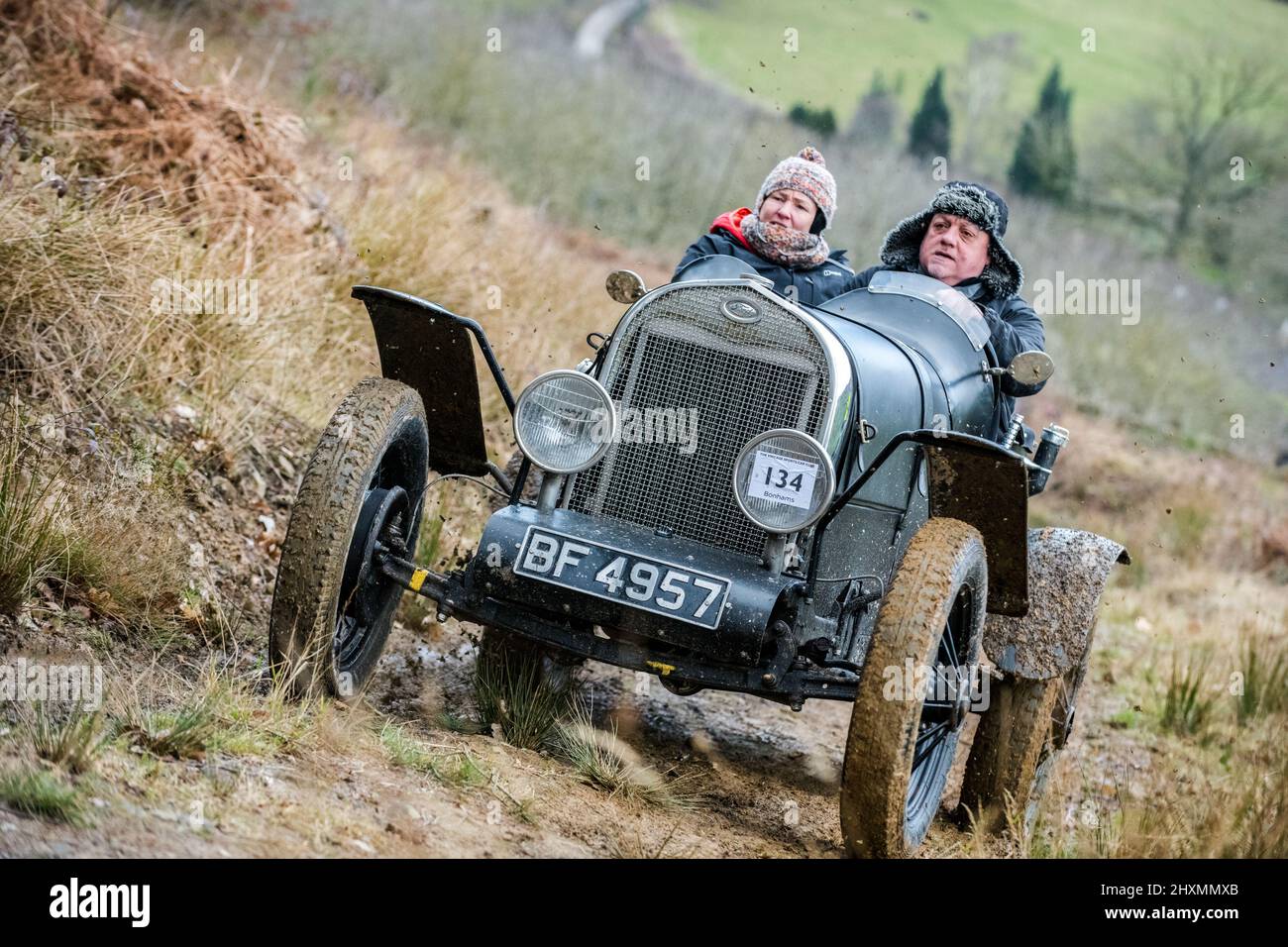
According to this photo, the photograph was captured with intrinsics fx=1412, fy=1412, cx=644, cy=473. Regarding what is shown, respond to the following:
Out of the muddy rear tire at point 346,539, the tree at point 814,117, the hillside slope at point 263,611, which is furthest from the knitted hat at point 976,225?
the tree at point 814,117

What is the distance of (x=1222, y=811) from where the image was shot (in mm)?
4613

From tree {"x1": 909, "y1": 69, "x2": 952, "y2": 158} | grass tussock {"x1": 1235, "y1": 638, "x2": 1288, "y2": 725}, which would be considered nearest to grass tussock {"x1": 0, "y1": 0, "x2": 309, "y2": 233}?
grass tussock {"x1": 1235, "y1": 638, "x2": 1288, "y2": 725}

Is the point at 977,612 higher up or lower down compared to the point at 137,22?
lower down

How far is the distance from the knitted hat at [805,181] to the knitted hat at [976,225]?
0.33 m

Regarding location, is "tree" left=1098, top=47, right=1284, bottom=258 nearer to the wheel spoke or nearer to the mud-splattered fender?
the mud-splattered fender

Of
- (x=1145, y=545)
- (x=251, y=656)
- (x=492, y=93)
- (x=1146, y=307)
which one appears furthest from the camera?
(x=1146, y=307)

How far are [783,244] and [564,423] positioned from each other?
6.59ft

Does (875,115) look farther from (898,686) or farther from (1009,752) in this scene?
(898,686)

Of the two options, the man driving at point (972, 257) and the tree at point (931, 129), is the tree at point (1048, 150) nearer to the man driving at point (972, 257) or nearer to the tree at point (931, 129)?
the tree at point (931, 129)

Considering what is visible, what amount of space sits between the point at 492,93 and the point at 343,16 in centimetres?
202

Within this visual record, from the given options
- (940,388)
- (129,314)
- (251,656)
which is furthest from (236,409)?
(940,388)

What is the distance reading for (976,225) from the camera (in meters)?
6.01

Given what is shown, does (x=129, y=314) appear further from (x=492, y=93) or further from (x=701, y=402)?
(x=492, y=93)

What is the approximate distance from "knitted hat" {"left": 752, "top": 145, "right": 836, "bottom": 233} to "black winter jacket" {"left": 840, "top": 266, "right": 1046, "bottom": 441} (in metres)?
0.44
